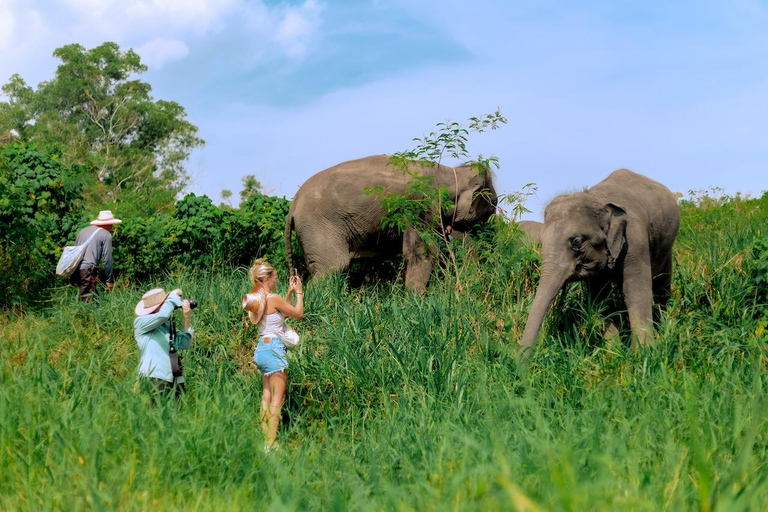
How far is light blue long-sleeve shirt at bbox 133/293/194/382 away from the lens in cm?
661

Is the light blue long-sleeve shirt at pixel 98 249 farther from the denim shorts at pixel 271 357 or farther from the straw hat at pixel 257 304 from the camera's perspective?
the denim shorts at pixel 271 357

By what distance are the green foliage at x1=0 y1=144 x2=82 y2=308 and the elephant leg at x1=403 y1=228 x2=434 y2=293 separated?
4635mm

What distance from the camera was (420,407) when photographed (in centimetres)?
614

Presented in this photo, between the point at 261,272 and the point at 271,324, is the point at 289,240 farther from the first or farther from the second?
the point at 271,324

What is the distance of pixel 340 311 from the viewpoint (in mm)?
8664

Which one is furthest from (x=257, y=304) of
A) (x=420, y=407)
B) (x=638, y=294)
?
(x=638, y=294)

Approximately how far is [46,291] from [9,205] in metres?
1.36

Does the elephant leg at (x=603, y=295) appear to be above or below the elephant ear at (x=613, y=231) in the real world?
below

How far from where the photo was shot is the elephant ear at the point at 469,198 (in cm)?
1049

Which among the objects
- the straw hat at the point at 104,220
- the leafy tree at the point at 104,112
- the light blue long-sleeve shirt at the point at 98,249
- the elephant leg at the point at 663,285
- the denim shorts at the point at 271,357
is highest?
the leafy tree at the point at 104,112

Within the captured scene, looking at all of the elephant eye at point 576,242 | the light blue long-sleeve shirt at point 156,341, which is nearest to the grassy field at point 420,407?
the light blue long-sleeve shirt at point 156,341

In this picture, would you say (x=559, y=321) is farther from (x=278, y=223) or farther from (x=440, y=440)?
(x=278, y=223)

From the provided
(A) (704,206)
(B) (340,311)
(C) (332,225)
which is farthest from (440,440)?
(A) (704,206)

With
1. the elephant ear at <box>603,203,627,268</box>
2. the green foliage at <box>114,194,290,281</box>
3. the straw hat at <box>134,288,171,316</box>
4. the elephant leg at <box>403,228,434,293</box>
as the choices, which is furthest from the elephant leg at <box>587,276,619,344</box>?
the green foliage at <box>114,194,290,281</box>
